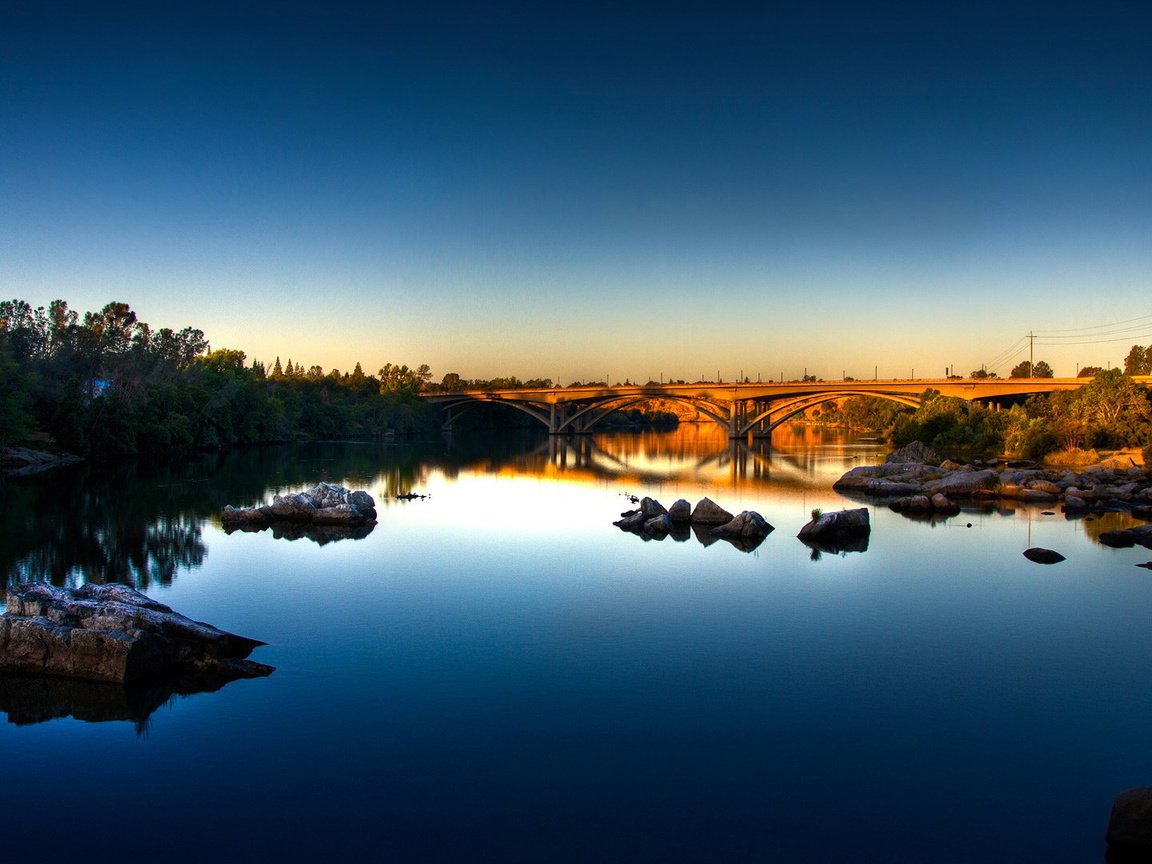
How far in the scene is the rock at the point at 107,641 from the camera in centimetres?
1223

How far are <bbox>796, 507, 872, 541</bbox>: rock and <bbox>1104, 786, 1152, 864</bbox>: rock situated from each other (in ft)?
58.0

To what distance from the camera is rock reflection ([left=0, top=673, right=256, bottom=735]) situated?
11.2 metres

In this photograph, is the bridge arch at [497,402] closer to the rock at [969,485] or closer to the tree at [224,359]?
the tree at [224,359]

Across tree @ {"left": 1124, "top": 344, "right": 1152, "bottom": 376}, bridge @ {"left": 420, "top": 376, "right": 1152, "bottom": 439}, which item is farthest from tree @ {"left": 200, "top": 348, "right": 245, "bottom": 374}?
tree @ {"left": 1124, "top": 344, "right": 1152, "bottom": 376}

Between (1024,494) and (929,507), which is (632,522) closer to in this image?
(929,507)

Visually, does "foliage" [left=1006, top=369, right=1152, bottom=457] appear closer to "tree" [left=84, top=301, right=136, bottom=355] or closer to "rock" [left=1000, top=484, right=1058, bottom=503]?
"rock" [left=1000, top=484, right=1058, bottom=503]

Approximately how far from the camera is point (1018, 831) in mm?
8711

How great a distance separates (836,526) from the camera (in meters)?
26.1

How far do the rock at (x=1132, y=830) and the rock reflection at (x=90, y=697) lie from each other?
11.5 meters

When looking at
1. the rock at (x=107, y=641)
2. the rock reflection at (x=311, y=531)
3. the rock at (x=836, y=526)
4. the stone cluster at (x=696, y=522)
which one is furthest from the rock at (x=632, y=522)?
the rock at (x=107, y=641)

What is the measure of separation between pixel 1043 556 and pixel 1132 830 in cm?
1686

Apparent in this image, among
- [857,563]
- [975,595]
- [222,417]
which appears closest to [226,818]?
[975,595]

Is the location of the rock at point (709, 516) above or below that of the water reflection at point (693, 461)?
below

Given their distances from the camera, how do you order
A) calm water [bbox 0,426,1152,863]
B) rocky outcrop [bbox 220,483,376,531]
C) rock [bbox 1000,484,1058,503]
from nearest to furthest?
calm water [bbox 0,426,1152,863]
rocky outcrop [bbox 220,483,376,531]
rock [bbox 1000,484,1058,503]
